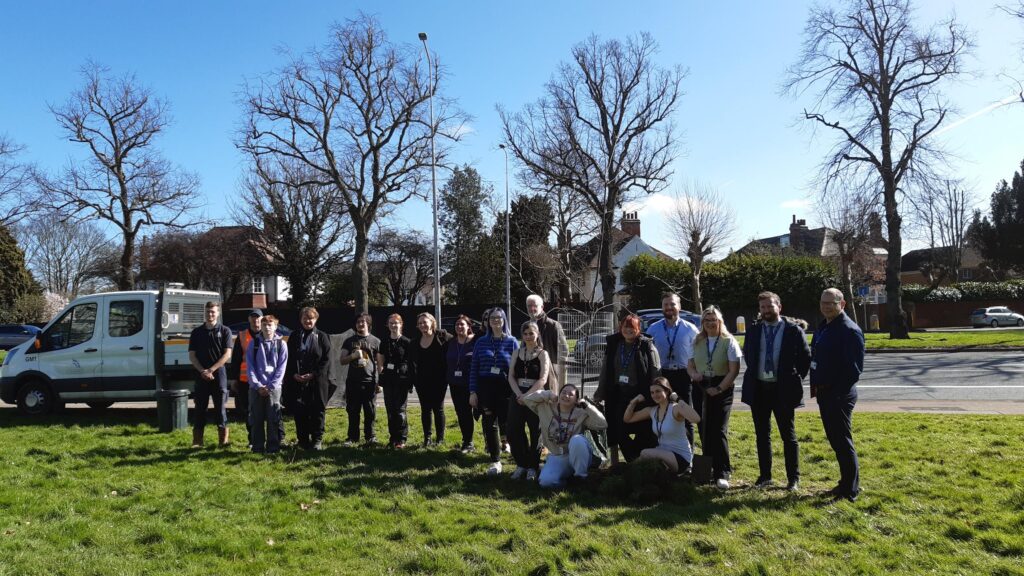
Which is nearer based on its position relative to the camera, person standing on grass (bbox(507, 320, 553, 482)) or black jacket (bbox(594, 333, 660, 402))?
black jacket (bbox(594, 333, 660, 402))

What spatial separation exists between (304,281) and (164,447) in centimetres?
4002

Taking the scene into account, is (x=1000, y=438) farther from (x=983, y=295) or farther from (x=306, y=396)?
(x=983, y=295)

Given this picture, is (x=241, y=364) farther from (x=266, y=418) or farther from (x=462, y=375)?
(x=462, y=375)

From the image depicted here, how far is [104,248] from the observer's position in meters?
62.8

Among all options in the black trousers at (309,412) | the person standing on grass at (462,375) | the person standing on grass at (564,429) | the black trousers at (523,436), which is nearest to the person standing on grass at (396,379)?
the person standing on grass at (462,375)

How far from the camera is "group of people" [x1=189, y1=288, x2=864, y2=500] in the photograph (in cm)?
605

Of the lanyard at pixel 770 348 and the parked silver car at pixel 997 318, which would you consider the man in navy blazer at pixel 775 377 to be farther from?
the parked silver car at pixel 997 318

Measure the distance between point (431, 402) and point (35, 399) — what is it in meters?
7.10

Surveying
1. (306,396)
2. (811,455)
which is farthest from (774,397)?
(306,396)

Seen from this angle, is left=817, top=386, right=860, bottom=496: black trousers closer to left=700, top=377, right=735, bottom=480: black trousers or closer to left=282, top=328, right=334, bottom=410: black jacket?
left=700, top=377, right=735, bottom=480: black trousers

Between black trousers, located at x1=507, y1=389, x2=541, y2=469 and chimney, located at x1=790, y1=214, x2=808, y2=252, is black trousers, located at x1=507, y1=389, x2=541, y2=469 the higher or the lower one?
the lower one

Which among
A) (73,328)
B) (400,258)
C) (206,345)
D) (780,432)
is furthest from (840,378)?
(400,258)

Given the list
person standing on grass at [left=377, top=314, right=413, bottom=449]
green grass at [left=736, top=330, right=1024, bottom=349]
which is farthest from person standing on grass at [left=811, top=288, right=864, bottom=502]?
green grass at [left=736, top=330, right=1024, bottom=349]

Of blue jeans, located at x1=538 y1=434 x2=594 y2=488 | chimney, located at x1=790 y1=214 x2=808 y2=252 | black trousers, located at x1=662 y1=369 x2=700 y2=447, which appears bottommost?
blue jeans, located at x1=538 y1=434 x2=594 y2=488
